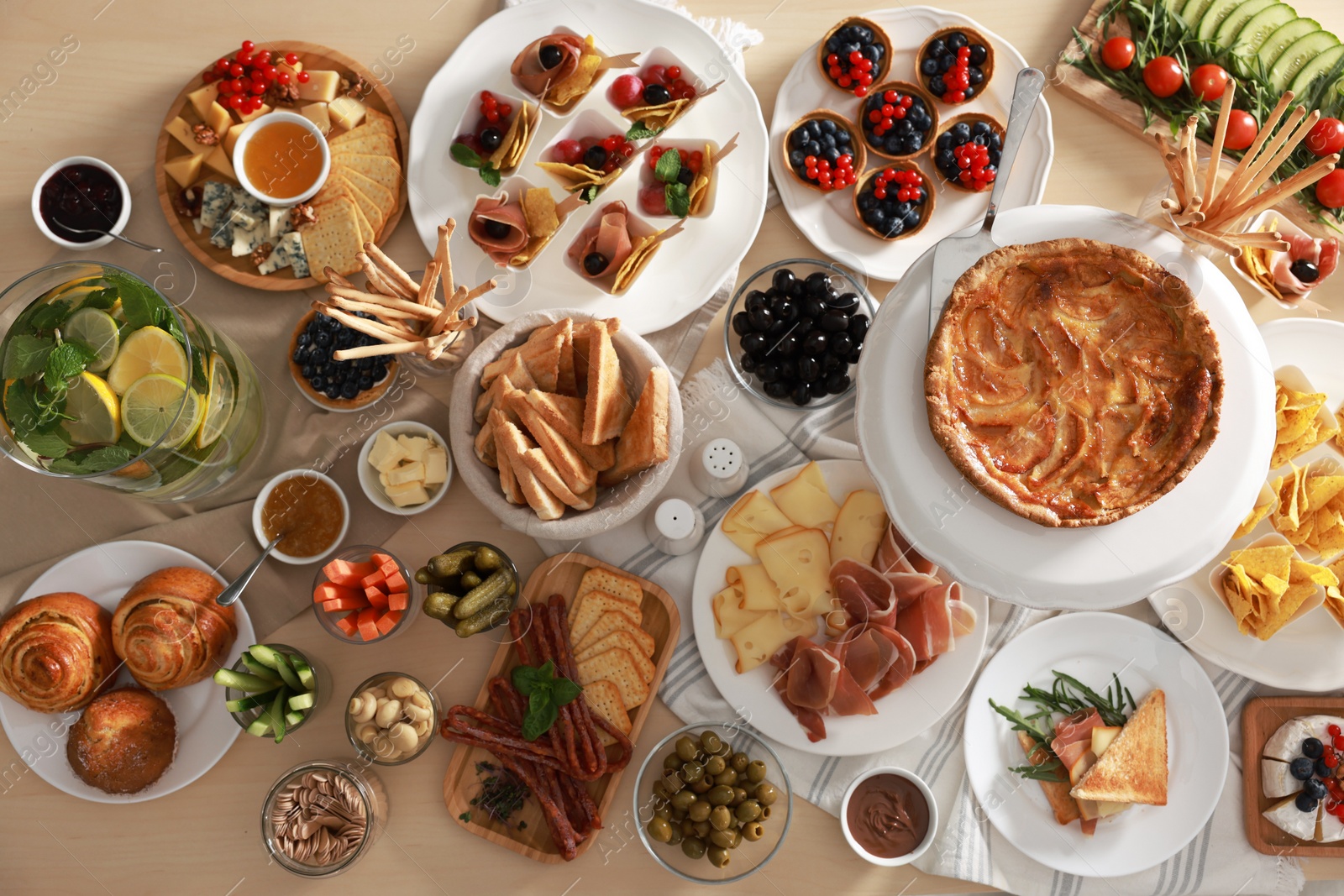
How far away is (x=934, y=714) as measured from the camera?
1.98 m

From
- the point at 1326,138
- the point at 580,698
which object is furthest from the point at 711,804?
the point at 1326,138

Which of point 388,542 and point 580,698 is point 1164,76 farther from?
point 388,542

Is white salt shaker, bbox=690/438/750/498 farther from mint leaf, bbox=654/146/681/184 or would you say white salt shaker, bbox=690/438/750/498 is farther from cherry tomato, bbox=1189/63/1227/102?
cherry tomato, bbox=1189/63/1227/102

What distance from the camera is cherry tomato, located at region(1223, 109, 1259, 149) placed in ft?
6.70

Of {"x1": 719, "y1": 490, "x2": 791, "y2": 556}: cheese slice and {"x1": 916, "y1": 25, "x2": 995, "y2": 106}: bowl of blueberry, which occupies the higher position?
{"x1": 916, "y1": 25, "x2": 995, "y2": 106}: bowl of blueberry

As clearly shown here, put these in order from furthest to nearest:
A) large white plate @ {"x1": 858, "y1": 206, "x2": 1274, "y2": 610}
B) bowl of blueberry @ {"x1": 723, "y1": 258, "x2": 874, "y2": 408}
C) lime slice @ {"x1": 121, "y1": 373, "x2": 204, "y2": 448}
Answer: bowl of blueberry @ {"x1": 723, "y1": 258, "x2": 874, "y2": 408} → lime slice @ {"x1": 121, "y1": 373, "x2": 204, "y2": 448} → large white plate @ {"x1": 858, "y1": 206, "x2": 1274, "y2": 610}

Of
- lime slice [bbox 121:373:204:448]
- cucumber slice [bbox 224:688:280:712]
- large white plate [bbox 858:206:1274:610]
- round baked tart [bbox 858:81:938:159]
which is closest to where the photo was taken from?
large white plate [bbox 858:206:1274:610]

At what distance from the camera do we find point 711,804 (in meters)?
1.91

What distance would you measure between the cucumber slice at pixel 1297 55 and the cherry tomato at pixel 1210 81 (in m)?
0.14

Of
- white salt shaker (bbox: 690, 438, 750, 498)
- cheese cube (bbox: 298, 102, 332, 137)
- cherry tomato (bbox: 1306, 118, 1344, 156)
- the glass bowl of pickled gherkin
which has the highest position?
cherry tomato (bbox: 1306, 118, 1344, 156)

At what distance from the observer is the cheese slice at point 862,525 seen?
6.58ft

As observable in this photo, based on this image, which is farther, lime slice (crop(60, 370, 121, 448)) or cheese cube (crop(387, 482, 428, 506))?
cheese cube (crop(387, 482, 428, 506))

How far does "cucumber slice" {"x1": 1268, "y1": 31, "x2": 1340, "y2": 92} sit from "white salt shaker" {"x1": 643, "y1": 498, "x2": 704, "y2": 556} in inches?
68.8

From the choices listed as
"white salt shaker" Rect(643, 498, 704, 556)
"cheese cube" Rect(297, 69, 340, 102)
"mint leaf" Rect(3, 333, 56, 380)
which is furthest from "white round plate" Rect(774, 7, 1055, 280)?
"mint leaf" Rect(3, 333, 56, 380)
